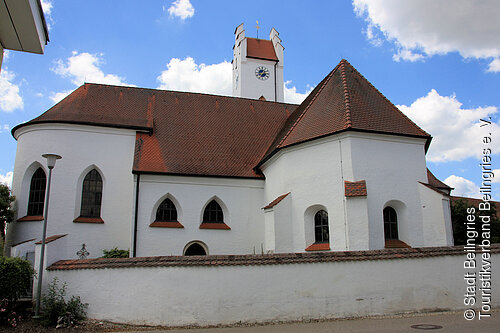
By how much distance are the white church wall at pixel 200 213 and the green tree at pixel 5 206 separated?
5.32 m

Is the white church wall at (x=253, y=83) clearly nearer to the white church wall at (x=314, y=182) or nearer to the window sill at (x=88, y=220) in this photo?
the white church wall at (x=314, y=182)

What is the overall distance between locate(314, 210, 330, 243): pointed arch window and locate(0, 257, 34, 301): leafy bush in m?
9.92

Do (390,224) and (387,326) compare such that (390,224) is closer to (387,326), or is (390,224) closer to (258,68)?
(387,326)

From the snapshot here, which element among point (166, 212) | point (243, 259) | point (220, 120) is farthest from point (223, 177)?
point (243, 259)

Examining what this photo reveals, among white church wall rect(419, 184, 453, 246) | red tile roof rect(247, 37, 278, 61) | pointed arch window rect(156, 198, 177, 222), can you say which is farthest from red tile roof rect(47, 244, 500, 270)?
red tile roof rect(247, 37, 278, 61)

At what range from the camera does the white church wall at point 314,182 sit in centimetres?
1417

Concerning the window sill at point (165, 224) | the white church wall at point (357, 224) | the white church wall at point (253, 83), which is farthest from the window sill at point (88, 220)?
the white church wall at point (253, 83)

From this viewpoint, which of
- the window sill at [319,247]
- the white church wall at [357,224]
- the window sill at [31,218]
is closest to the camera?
the white church wall at [357,224]

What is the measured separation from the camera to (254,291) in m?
9.56

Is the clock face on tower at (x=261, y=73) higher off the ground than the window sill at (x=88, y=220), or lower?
higher

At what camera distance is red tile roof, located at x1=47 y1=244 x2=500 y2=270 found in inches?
380

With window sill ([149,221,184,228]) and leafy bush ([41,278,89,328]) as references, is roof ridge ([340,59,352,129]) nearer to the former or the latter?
window sill ([149,221,184,228])

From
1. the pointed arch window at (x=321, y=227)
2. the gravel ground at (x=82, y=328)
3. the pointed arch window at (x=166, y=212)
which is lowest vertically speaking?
the gravel ground at (x=82, y=328)

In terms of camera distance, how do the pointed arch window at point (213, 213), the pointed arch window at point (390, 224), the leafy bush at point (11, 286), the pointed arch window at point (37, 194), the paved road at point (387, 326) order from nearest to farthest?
the paved road at point (387, 326)
the leafy bush at point (11, 286)
the pointed arch window at point (390, 224)
the pointed arch window at point (37, 194)
the pointed arch window at point (213, 213)
